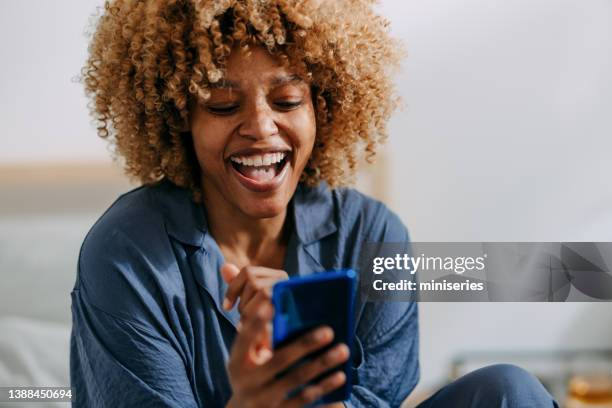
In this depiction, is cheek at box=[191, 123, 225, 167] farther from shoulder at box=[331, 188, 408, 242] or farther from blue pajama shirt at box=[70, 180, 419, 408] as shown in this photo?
shoulder at box=[331, 188, 408, 242]

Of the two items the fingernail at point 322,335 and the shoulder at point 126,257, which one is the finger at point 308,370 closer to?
the fingernail at point 322,335

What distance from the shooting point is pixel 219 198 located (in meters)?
1.07

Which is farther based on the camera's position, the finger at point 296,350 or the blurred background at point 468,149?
the blurred background at point 468,149

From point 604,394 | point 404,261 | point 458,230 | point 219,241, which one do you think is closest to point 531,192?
point 458,230

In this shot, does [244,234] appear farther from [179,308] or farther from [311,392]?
[311,392]

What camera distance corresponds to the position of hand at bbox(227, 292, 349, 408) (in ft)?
2.34

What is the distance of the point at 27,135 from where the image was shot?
63.4 inches

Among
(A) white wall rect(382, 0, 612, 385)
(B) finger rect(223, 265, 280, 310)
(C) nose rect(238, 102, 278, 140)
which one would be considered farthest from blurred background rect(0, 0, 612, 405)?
(B) finger rect(223, 265, 280, 310)

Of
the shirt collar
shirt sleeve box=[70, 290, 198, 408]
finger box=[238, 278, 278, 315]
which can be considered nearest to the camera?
finger box=[238, 278, 278, 315]

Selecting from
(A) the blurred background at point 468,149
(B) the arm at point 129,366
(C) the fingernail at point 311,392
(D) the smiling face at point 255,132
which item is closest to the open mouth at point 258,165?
(D) the smiling face at point 255,132

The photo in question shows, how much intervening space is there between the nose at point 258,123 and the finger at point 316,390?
323 mm

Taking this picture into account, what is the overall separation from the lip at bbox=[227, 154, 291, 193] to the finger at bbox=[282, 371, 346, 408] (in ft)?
1.02

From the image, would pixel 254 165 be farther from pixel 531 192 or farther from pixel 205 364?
pixel 531 192

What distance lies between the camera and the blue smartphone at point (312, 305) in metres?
A: 0.71
